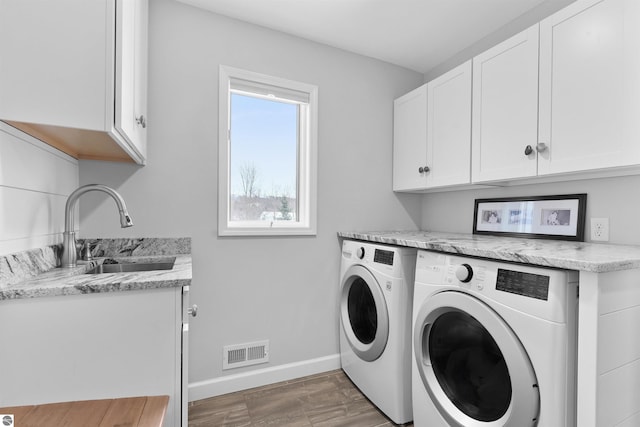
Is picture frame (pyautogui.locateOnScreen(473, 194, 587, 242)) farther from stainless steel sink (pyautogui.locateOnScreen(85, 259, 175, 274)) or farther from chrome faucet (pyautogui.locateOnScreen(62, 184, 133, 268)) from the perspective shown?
chrome faucet (pyautogui.locateOnScreen(62, 184, 133, 268))

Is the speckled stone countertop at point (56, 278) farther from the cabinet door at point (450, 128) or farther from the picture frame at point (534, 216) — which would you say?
the picture frame at point (534, 216)

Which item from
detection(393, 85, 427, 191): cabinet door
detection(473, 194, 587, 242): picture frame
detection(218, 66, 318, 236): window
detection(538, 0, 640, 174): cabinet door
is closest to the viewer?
detection(538, 0, 640, 174): cabinet door

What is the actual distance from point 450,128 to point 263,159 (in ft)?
4.34

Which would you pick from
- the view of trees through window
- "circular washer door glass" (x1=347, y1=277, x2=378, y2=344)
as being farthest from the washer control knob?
the view of trees through window

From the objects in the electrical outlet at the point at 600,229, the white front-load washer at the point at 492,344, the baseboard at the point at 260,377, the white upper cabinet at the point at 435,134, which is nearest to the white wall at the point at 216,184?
the baseboard at the point at 260,377

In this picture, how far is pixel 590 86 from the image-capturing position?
1.32 metres

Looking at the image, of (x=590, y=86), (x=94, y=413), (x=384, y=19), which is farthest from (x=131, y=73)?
(x=590, y=86)

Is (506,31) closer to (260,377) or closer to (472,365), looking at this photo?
(472,365)

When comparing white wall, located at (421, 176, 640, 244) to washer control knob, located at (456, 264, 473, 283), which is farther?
white wall, located at (421, 176, 640, 244)

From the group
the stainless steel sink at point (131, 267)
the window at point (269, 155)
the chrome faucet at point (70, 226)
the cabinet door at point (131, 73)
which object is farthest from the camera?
the window at point (269, 155)

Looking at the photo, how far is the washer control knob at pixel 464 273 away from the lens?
48.3 inches

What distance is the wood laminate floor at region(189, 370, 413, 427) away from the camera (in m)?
1.64

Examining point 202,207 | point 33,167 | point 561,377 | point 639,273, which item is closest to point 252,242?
point 202,207

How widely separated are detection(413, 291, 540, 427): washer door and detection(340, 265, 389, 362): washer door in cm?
28
